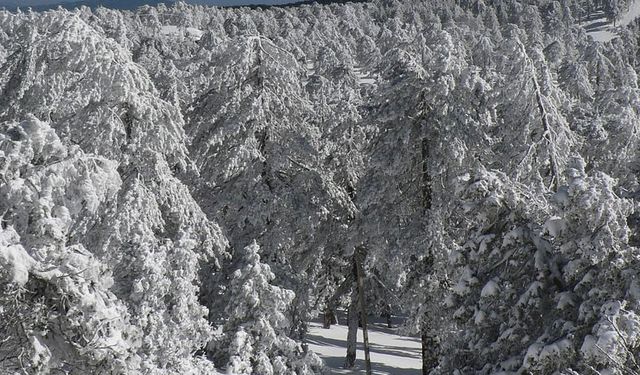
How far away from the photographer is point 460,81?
16328 millimetres

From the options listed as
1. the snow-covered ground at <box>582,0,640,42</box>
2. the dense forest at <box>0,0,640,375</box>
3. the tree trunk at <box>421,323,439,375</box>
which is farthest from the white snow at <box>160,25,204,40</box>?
the tree trunk at <box>421,323,439,375</box>

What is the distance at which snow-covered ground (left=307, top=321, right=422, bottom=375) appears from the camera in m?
25.3

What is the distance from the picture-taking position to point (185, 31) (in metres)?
134

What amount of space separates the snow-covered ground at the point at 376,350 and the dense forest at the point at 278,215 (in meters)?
4.57

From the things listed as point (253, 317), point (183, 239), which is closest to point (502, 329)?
point (253, 317)

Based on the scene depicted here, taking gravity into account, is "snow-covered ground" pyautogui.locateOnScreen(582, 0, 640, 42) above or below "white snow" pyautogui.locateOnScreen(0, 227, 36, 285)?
above

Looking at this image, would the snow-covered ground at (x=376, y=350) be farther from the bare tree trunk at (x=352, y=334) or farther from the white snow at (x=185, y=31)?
the white snow at (x=185, y=31)

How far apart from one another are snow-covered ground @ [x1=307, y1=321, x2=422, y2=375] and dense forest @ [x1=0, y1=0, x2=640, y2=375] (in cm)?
457

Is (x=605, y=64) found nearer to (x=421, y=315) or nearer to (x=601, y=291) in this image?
(x=421, y=315)

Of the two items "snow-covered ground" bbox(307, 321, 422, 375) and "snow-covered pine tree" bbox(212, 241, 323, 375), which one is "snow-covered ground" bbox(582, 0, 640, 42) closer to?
"snow-covered ground" bbox(307, 321, 422, 375)

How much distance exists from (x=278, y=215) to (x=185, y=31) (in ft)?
410

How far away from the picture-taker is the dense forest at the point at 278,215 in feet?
21.3

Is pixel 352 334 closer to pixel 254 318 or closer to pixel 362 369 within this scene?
pixel 362 369

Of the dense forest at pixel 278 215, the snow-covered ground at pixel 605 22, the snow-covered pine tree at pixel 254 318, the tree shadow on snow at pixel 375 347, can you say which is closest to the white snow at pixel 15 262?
the dense forest at pixel 278 215
